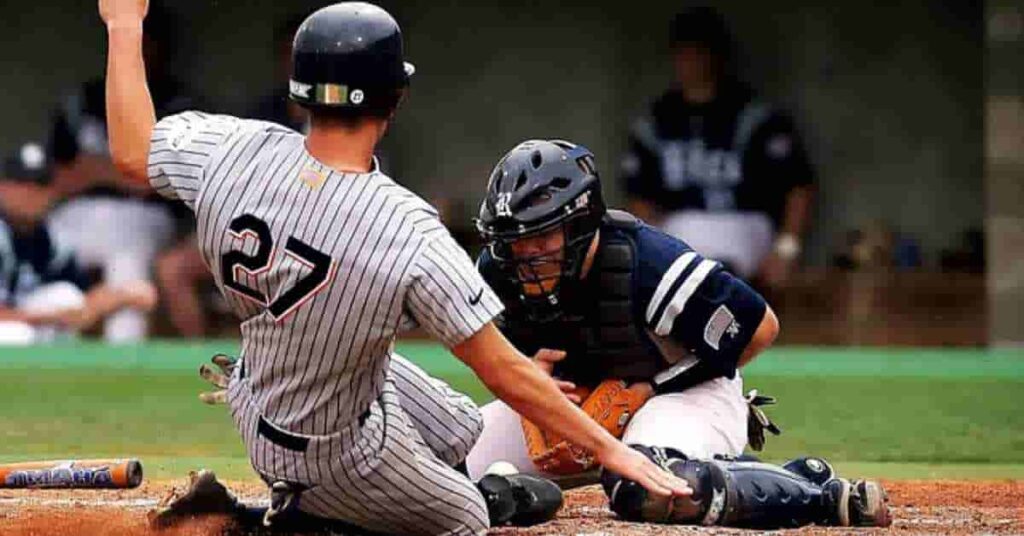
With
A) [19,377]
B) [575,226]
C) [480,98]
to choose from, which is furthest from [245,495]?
[480,98]

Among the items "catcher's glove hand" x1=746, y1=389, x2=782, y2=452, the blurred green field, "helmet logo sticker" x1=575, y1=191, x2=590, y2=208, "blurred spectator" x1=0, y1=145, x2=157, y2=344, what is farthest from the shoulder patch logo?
"blurred spectator" x1=0, y1=145, x2=157, y2=344

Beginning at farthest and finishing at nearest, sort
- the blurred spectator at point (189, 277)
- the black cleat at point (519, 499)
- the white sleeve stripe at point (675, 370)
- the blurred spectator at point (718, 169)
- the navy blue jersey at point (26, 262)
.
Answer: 1. the blurred spectator at point (189, 277)
2. the blurred spectator at point (718, 169)
3. the navy blue jersey at point (26, 262)
4. the white sleeve stripe at point (675, 370)
5. the black cleat at point (519, 499)

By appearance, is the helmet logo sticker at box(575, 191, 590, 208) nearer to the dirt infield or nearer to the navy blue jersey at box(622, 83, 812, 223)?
the dirt infield

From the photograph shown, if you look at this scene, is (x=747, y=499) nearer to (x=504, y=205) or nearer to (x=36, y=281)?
(x=504, y=205)

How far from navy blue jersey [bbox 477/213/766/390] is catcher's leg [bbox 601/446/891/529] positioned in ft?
1.15

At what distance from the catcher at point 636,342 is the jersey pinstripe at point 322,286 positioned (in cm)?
72

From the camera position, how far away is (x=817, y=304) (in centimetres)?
1273

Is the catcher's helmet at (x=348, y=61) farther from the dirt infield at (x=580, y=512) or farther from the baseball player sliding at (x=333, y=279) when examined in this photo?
the dirt infield at (x=580, y=512)

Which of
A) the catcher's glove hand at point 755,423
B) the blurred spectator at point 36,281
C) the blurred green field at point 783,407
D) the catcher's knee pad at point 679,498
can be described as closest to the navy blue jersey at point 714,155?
the blurred green field at point 783,407

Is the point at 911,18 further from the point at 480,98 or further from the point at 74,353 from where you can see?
the point at 74,353

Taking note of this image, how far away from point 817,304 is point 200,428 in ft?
18.5

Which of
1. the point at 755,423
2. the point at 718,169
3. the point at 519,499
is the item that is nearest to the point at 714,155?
the point at 718,169

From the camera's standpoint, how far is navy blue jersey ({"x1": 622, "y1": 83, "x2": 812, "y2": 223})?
12.3 meters

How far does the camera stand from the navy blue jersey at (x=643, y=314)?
5.18m
